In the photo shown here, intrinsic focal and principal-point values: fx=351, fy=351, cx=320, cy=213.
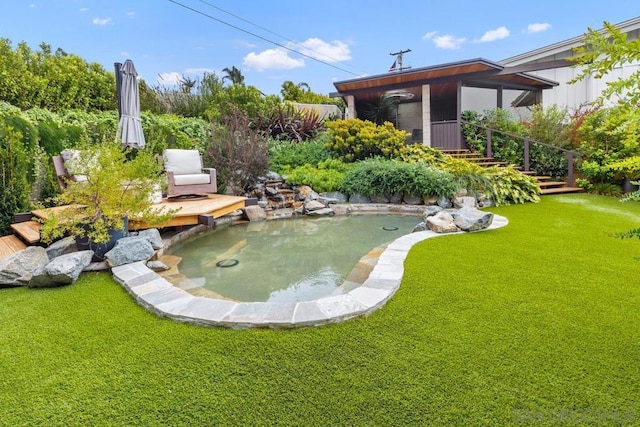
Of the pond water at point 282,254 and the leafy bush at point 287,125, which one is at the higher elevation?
the leafy bush at point 287,125

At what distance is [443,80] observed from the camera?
10758 millimetres

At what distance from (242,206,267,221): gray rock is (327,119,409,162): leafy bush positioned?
3588mm

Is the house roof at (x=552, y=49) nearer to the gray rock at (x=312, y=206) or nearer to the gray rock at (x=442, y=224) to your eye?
the gray rock at (x=442, y=224)

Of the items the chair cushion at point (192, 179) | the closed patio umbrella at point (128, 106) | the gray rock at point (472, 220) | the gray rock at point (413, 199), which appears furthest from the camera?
the gray rock at point (413, 199)

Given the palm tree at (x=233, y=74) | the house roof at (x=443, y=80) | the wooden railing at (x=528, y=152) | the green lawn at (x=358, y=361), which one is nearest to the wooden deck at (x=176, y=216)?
the green lawn at (x=358, y=361)

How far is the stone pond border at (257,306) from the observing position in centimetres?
237

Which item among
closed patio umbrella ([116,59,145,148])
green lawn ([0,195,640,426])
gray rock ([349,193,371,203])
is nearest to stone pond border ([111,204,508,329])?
green lawn ([0,195,640,426])

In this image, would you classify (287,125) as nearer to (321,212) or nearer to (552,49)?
(321,212)

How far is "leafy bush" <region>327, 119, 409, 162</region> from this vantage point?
374 inches

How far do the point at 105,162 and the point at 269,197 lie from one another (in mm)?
4740

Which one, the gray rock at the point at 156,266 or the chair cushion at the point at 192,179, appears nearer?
the gray rock at the point at 156,266

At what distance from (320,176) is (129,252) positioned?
5327 mm

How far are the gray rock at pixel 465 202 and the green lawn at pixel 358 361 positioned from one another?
3962 mm

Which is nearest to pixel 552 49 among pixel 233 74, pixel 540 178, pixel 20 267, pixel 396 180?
pixel 540 178
